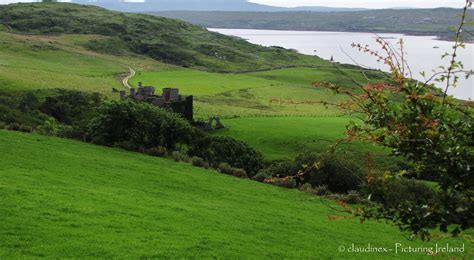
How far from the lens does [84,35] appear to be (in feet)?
550

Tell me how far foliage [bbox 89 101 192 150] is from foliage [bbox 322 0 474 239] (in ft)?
95.4

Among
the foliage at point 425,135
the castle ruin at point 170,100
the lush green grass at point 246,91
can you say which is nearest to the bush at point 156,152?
the castle ruin at point 170,100

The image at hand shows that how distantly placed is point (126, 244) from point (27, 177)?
27.7 feet

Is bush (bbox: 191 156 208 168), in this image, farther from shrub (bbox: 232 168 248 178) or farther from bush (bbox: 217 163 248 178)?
shrub (bbox: 232 168 248 178)

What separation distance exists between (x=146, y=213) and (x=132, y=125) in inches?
725

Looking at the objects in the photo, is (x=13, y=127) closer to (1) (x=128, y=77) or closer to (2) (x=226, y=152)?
(2) (x=226, y=152)

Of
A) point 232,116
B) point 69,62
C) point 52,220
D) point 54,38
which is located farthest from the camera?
point 54,38

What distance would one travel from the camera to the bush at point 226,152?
37375 millimetres

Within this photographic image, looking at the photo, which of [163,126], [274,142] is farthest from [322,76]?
[163,126]

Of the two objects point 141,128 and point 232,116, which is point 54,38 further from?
point 141,128

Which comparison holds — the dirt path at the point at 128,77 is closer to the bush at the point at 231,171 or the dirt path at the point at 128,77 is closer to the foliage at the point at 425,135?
the bush at the point at 231,171

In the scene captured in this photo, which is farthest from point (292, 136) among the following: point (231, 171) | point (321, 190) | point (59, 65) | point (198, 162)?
point (59, 65)

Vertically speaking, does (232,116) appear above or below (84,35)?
below

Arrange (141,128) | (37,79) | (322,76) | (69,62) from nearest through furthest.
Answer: (141,128) → (37,79) → (69,62) → (322,76)
